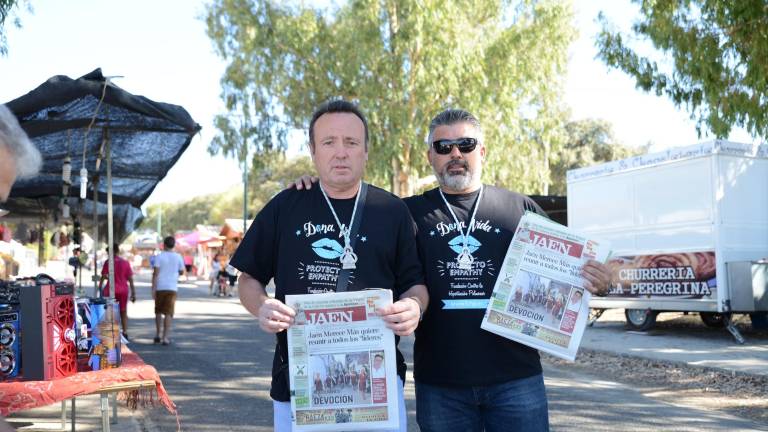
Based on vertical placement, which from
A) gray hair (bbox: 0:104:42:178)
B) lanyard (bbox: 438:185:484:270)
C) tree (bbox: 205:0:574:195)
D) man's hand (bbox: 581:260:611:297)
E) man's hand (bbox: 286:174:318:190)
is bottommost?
man's hand (bbox: 581:260:611:297)

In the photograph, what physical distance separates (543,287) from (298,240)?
3.48 ft

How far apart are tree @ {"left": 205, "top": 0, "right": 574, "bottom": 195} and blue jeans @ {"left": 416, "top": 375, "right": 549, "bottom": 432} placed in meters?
17.1

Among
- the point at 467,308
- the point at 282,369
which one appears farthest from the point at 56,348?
the point at 467,308

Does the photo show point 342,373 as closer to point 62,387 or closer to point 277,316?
A: point 277,316

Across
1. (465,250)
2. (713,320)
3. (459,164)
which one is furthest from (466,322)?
(713,320)

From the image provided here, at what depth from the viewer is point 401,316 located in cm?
245

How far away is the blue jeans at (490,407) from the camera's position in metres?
2.91

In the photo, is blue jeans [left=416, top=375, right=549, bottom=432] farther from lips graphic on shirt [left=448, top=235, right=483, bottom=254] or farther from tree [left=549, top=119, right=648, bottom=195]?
tree [left=549, top=119, right=648, bottom=195]

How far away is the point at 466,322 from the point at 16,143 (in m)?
1.77

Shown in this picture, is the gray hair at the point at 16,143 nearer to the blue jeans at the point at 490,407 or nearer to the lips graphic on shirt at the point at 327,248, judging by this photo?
the lips graphic on shirt at the point at 327,248

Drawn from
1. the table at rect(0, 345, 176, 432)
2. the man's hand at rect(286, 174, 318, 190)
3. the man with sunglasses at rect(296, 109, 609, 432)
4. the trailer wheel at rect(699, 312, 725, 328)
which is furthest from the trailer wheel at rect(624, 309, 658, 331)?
the man's hand at rect(286, 174, 318, 190)

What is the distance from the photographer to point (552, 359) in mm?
11570

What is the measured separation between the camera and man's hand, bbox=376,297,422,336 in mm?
2439

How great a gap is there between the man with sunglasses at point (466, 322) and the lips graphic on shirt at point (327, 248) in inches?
20.1
